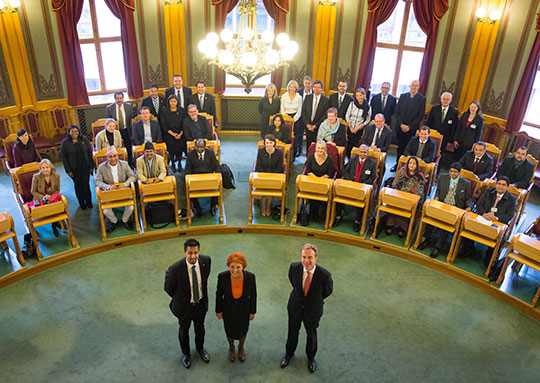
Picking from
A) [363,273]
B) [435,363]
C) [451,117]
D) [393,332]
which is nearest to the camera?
[435,363]

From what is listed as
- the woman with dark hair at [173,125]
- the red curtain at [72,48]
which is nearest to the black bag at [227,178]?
the woman with dark hair at [173,125]

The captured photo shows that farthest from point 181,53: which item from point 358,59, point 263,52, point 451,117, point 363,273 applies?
point 363,273

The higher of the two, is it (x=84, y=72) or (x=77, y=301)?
(x=84, y=72)

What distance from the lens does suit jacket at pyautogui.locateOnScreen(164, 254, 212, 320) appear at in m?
3.74

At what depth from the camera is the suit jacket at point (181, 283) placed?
147 inches

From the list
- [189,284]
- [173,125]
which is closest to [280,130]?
[173,125]

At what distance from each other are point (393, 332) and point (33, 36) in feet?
26.2

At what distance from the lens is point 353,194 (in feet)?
20.1

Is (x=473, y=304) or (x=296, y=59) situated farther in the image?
(x=296, y=59)

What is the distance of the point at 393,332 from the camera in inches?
187

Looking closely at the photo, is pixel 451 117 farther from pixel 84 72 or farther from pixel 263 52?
pixel 84 72

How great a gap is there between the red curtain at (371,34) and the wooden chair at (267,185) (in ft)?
14.2

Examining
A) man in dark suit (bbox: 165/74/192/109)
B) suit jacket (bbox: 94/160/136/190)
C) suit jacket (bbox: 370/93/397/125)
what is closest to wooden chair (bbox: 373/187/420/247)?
suit jacket (bbox: 370/93/397/125)

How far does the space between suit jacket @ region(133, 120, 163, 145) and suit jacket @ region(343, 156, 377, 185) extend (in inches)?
129
